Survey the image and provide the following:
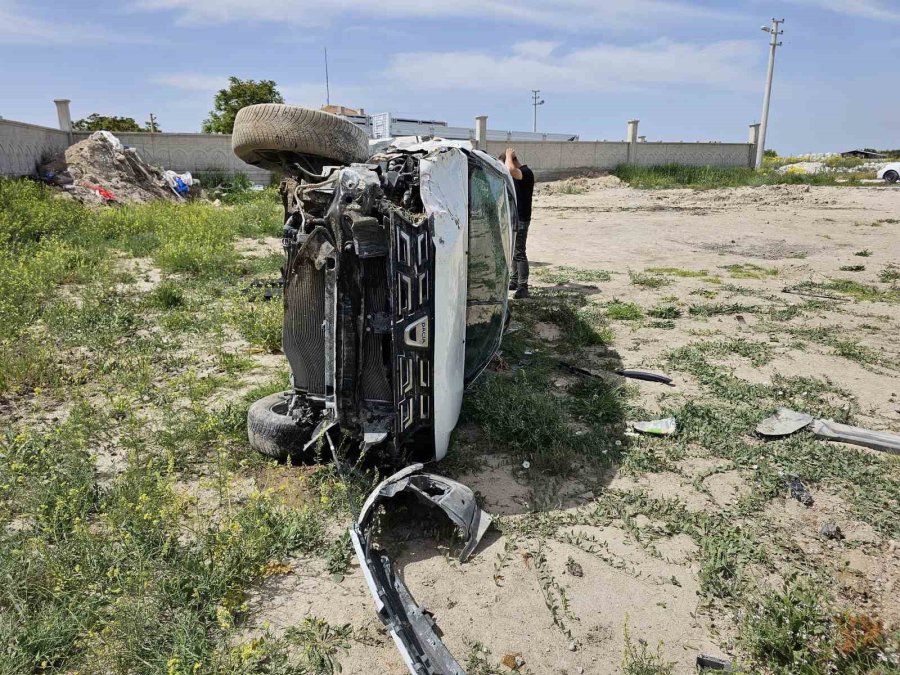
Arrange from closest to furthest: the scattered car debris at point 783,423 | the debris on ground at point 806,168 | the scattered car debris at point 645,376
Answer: the scattered car debris at point 783,423, the scattered car debris at point 645,376, the debris on ground at point 806,168

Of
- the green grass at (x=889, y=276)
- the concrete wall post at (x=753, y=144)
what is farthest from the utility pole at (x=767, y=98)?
the green grass at (x=889, y=276)

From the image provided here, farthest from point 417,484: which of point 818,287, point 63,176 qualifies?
point 63,176

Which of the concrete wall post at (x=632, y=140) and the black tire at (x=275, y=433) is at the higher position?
the concrete wall post at (x=632, y=140)

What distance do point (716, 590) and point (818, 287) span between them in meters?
7.66

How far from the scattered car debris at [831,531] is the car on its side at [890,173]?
26.6 metres

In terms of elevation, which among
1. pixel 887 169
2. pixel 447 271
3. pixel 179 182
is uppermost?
pixel 887 169

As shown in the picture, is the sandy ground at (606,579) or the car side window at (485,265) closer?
the sandy ground at (606,579)

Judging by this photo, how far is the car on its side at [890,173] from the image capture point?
23672 millimetres

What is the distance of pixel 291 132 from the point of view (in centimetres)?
401

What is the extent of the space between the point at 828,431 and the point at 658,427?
3.89 ft

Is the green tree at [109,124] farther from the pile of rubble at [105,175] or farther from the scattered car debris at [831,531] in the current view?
the scattered car debris at [831,531]

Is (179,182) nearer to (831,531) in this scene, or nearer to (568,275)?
(568,275)

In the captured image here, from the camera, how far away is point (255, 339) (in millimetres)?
5930

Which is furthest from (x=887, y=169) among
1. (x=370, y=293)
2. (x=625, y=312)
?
(x=370, y=293)
